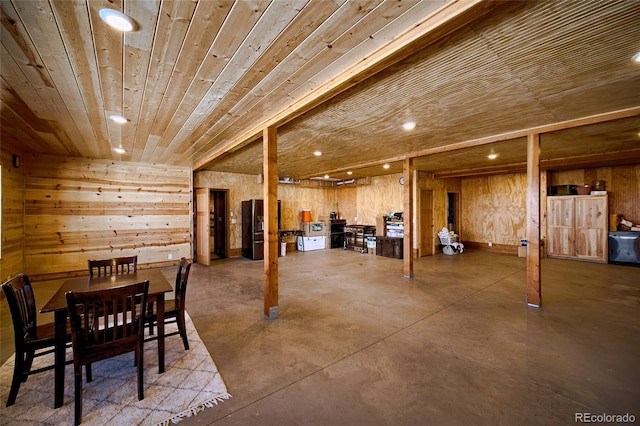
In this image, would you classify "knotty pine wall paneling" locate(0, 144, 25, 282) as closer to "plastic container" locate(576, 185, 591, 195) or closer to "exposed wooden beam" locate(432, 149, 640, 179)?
"exposed wooden beam" locate(432, 149, 640, 179)

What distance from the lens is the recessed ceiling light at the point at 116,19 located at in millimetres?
1543

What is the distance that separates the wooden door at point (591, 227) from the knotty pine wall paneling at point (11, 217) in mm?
12522

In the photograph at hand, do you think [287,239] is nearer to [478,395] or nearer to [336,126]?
[336,126]

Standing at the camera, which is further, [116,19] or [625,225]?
[625,225]

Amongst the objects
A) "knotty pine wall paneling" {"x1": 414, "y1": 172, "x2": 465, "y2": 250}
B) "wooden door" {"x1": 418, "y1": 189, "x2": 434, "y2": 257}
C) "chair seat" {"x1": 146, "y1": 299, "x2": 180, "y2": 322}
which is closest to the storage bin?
"knotty pine wall paneling" {"x1": 414, "y1": 172, "x2": 465, "y2": 250}

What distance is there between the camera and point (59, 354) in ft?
6.37

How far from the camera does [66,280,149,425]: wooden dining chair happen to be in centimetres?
180

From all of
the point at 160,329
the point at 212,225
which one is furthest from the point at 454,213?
the point at 160,329

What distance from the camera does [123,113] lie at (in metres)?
3.19

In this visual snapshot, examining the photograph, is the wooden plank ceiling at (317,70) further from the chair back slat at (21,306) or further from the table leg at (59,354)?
the table leg at (59,354)

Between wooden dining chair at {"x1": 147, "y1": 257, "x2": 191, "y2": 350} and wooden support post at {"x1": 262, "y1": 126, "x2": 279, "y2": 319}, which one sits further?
wooden support post at {"x1": 262, "y1": 126, "x2": 279, "y2": 319}

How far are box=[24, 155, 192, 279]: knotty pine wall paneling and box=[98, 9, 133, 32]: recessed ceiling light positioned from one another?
5681mm

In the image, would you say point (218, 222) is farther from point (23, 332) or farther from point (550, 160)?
point (550, 160)

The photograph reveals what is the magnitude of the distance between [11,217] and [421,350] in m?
6.95
